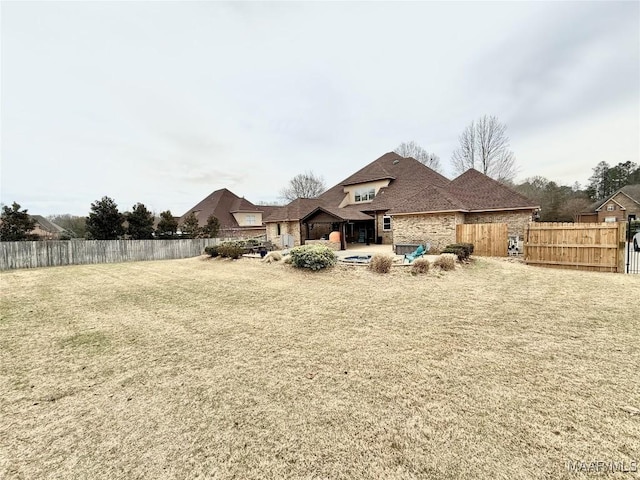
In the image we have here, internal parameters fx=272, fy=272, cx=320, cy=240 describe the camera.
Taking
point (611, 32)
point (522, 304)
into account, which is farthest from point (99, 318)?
point (611, 32)

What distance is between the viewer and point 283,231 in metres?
24.3

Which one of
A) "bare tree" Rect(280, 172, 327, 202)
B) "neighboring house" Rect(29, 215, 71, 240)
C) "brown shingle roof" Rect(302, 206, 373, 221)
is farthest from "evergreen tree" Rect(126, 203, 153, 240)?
"bare tree" Rect(280, 172, 327, 202)

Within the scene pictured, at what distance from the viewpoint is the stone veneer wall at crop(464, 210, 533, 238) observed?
16.2 metres

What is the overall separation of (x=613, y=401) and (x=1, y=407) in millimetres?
6949

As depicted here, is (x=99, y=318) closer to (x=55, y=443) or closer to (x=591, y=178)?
(x=55, y=443)

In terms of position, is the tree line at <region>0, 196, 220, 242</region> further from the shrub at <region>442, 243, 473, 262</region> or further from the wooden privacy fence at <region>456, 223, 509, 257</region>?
the wooden privacy fence at <region>456, 223, 509, 257</region>

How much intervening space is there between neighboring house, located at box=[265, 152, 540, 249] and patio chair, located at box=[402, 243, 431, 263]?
1.11 meters

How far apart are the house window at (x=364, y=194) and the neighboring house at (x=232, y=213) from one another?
13.8 metres

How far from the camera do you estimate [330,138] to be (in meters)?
27.2

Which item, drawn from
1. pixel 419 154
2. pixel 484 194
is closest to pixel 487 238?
pixel 484 194

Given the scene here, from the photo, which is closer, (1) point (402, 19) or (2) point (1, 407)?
(2) point (1, 407)

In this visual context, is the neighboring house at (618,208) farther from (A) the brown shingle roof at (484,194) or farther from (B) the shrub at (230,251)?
(B) the shrub at (230,251)

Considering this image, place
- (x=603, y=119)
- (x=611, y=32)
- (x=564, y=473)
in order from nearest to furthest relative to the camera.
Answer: (x=564, y=473) → (x=611, y=32) → (x=603, y=119)

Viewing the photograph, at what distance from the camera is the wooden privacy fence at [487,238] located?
1430 centimetres
